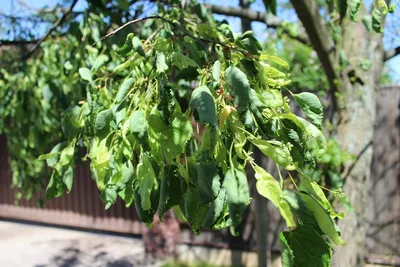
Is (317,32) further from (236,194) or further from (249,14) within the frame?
(236,194)

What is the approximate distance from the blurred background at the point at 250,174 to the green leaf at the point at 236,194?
146cm

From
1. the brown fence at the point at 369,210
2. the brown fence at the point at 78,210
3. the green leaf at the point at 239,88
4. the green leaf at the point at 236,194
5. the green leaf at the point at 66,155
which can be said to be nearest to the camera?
the green leaf at the point at 236,194

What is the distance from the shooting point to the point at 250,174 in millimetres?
4508

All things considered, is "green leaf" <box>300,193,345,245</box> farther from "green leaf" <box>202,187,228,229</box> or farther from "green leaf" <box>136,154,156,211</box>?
"green leaf" <box>136,154,156,211</box>

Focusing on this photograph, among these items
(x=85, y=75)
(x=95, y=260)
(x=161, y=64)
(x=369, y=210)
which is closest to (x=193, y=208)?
(x=161, y=64)

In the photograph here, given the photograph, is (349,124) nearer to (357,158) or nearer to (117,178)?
(357,158)

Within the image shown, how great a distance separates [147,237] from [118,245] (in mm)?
818

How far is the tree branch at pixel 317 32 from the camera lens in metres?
2.40

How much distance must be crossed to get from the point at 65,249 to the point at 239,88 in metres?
5.84

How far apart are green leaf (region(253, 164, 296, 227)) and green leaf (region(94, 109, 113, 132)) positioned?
25.3 inches

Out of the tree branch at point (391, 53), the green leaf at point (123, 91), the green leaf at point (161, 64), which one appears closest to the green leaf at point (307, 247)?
the green leaf at point (161, 64)

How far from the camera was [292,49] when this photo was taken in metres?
7.48

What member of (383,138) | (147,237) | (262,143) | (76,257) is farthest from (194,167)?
(76,257)

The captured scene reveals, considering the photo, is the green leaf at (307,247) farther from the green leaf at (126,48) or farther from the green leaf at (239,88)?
the green leaf at (126,48)
